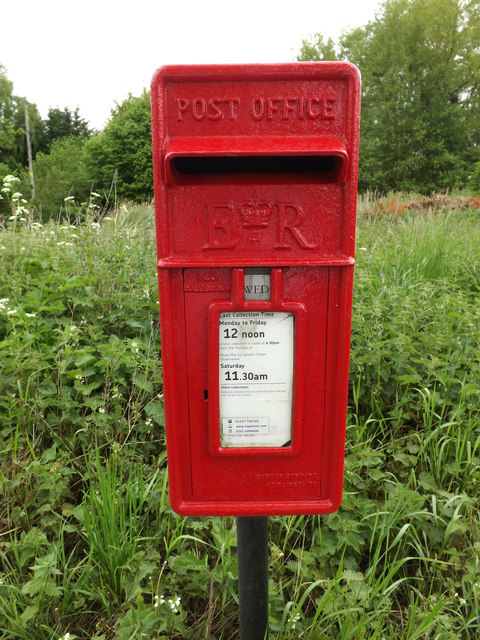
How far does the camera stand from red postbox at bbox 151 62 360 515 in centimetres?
111

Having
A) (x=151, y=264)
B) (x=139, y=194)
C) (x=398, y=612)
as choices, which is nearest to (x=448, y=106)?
(x=139, y=194)

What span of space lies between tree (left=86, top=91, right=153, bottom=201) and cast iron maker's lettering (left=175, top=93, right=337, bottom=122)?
56.4ft

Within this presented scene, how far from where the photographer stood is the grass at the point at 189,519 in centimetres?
166

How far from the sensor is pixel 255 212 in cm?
115

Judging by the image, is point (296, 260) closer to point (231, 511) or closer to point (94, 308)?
point (231, 511)

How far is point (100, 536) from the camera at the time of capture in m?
1.74

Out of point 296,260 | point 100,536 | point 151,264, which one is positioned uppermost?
point 296,260

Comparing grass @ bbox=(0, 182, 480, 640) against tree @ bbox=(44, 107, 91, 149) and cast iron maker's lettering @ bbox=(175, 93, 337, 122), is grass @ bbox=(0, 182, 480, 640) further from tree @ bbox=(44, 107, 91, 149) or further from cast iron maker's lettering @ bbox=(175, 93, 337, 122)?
tree @ bbox=(44, 107, 91, 149)

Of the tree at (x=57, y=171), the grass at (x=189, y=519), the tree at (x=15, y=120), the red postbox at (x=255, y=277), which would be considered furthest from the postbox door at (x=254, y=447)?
the tree at (x=15, y=120)

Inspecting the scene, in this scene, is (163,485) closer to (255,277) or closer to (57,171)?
(255,277)

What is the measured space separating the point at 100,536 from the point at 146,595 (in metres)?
0.26

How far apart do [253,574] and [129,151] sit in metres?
19.8

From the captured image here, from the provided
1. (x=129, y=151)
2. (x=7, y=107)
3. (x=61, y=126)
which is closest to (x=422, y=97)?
(x=129, y=151)

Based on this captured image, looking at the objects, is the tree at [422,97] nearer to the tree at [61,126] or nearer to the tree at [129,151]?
the tree at [129,151]
